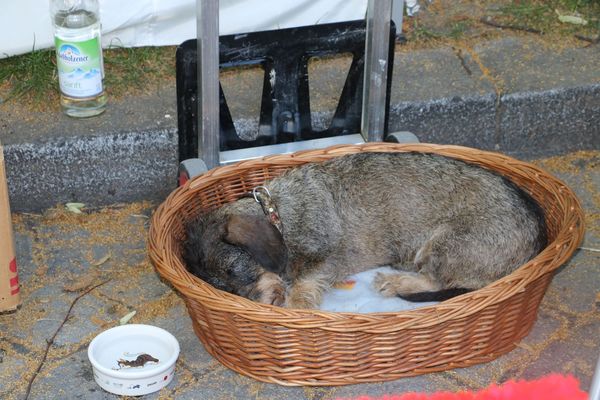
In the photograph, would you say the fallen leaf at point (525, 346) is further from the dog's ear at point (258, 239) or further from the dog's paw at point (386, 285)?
the dog's ear at point (258, 239)

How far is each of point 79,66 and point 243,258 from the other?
1.56 metres

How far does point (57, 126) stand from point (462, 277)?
7.20 ft

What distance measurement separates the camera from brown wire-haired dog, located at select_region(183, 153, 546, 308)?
12.1 ft

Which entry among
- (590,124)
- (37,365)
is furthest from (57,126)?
(590,124)

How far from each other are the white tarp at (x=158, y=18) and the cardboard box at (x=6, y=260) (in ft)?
4.52

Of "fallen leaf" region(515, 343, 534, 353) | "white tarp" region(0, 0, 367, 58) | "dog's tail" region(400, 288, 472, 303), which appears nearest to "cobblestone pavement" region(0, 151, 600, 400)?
"fallen leaf" region(515, 343, 534, 353)

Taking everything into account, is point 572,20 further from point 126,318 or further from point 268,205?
point 126,318

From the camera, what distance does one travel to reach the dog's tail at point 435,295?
381cm

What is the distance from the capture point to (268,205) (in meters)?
3.88

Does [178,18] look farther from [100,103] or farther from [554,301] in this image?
[554,301]

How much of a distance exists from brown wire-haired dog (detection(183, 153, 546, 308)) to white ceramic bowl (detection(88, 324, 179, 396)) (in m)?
Answer: 0.32

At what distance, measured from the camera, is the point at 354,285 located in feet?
13.8

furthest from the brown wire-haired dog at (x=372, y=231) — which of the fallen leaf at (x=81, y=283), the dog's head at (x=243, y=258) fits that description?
the fallen leaf at (x=81, y=283)

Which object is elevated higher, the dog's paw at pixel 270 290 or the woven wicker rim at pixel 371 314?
the woven wicker rim at pixel 371 314
